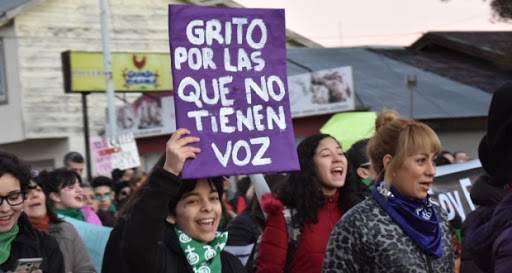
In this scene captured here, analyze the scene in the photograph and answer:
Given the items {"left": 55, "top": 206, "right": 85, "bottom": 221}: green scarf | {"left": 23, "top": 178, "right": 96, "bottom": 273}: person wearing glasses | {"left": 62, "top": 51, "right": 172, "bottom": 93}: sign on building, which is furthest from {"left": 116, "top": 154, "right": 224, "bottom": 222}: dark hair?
{"left": 62, "top": 51, "right": 172, "bottom": 93}: sign on building

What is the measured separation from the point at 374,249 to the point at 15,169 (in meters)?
1.87

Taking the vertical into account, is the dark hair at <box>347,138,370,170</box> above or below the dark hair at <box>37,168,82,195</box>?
above

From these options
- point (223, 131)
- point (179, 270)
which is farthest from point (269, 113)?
point (179, 270)

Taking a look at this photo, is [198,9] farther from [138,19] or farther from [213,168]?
[138,19]

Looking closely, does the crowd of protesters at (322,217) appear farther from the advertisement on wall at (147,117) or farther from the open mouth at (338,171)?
the advertisement on wall at (147,117)

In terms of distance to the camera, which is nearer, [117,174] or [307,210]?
[307,210]

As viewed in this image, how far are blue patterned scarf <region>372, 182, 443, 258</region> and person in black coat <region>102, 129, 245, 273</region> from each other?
676 millimetres

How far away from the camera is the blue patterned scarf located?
471cm

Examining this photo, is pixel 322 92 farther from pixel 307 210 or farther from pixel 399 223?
pixel 399 223

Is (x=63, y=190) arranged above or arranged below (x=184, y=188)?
below

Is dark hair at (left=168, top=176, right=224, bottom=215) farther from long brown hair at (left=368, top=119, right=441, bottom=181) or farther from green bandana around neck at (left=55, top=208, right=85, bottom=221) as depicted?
green bandana around neck at (left=55, top=208, right=85, bottom=221)

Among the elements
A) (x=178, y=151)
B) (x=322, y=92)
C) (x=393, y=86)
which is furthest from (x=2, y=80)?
(x=178, y=151)

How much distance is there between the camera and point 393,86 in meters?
33.6

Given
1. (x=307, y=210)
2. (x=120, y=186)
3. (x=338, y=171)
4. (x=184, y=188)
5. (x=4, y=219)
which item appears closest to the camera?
(x=184, y=188)
